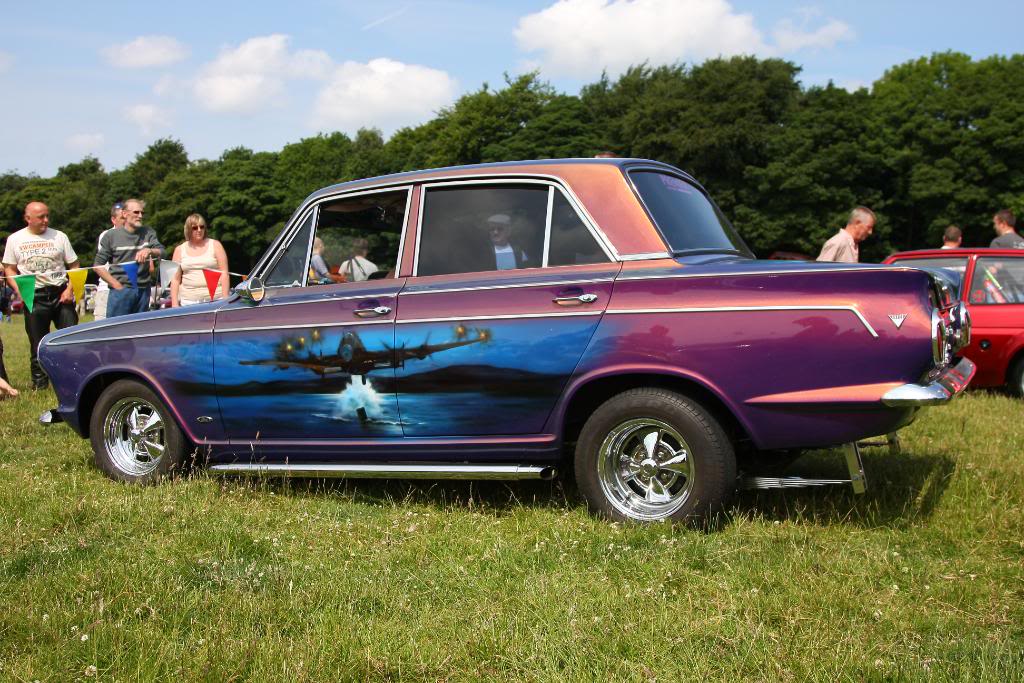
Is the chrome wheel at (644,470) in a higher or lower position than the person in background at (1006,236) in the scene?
lower

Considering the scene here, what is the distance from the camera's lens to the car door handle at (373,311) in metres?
5.46

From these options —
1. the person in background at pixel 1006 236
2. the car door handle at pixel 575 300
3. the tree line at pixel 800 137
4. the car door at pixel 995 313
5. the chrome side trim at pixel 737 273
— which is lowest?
the car door at pixel 995 313

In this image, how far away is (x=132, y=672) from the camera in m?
3.39

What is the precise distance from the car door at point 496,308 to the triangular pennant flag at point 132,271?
593 cm

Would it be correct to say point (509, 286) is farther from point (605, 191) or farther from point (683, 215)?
point (683, 215)

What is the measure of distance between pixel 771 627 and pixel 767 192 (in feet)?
155

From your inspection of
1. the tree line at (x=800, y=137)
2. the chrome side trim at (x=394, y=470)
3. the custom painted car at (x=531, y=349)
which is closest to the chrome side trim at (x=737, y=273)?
the custom painted car at (x=531, y=349)

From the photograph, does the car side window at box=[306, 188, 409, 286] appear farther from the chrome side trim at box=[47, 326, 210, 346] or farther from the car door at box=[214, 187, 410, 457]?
the chrome side trim at box=[47, 326, 210, 346]

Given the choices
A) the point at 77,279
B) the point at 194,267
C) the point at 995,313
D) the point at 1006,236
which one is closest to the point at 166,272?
the point at 77,279

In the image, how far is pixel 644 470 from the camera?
4957mm

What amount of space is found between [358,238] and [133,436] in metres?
2.19

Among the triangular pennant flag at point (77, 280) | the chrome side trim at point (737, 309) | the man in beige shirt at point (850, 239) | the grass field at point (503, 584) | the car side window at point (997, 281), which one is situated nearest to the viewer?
the grass field at point (503, 584)

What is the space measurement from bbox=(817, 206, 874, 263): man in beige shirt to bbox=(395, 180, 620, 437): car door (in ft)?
16.5

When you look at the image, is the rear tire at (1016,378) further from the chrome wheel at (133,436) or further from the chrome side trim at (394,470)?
the chrome wheel at (133,436)
